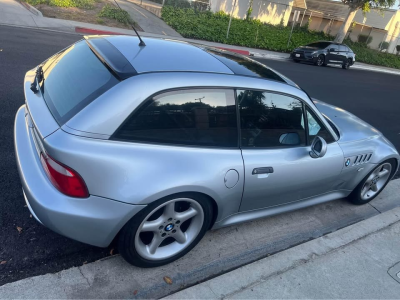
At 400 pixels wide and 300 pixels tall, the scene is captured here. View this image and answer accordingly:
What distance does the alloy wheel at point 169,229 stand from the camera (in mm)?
2727

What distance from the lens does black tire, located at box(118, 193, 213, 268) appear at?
2.58 metres

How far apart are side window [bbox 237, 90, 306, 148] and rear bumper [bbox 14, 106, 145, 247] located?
1.18 meters

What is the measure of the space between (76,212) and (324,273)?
217cm

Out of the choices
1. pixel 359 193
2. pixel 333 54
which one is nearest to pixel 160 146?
pixel 359 193

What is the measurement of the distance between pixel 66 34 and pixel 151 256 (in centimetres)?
1313

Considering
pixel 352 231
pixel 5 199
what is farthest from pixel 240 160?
pixel 5 199

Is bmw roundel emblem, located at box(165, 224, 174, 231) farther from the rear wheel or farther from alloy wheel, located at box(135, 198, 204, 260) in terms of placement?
the rear wheel

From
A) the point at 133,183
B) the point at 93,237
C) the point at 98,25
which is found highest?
the point at 133,183

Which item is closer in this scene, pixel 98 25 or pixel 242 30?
pixel 98 25

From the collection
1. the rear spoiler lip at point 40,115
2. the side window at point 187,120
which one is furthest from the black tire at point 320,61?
the rear spoiler lip at point 40,115

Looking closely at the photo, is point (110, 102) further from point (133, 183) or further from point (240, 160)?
point (240, 160)

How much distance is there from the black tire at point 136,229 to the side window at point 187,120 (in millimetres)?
428

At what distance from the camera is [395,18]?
37312mm

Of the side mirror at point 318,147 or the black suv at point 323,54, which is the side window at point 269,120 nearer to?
the side mirror at point 318,147
